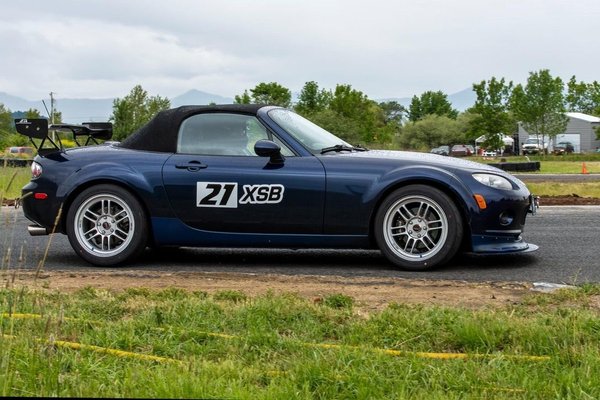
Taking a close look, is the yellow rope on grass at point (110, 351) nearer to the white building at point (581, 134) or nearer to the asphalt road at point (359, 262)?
the asphalt road at point (359, 262)

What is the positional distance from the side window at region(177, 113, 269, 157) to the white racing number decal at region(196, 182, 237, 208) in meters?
→ 0.33

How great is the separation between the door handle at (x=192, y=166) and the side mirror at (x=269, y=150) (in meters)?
0.51

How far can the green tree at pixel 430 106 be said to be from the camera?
108 m

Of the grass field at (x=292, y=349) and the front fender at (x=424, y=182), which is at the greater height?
the front fender at (x=424, y=182)

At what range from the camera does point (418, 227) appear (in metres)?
6.52

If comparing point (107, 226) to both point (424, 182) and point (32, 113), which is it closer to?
point (424, 182)

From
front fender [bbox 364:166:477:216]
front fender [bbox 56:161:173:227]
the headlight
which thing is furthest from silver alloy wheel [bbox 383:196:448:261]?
front fender [bbox 56:161:173:227]

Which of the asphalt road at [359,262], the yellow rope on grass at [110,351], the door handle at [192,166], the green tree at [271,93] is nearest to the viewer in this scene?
the yellow rope on grass at [110,351]

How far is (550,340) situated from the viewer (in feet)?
12.8

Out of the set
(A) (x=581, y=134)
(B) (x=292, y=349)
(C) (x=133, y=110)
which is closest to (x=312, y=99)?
(C) (x=133, y=110)

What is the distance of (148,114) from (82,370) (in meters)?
59.6

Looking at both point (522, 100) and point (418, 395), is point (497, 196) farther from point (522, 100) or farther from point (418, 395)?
point (522, 100)

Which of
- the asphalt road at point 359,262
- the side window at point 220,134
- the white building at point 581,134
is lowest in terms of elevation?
the asphalt road at point 359,262

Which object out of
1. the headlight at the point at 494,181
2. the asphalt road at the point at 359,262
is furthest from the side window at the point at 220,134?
the headlight at the point at 494,181
